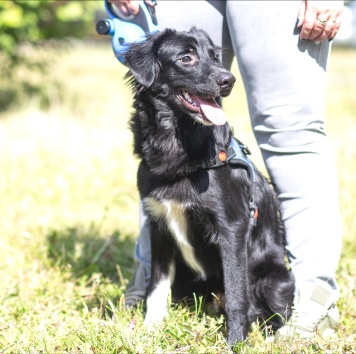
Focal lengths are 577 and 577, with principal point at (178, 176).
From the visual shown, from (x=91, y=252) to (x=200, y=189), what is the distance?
1.46 metres

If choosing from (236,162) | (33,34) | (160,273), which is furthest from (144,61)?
(33,34)

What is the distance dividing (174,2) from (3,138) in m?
3.95

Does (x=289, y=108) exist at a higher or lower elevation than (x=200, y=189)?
higher

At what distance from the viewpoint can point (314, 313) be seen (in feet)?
9.22

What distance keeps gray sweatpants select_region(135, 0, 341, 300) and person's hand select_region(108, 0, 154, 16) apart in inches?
4.6

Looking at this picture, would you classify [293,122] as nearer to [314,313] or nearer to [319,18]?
[319,18]

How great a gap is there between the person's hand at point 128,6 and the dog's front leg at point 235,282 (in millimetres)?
1315

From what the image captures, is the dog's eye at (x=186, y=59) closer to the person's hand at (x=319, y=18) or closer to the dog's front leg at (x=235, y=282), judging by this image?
the person's hand at (x=319, y=18)

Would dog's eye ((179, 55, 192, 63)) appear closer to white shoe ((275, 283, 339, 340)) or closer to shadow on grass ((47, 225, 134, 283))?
white shoe ((275, 283, 339, 340))

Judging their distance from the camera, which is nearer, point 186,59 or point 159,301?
point 186,59

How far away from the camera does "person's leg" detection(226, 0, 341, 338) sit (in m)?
2.76

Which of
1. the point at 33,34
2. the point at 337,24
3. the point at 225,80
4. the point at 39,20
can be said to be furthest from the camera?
the point at 39,20

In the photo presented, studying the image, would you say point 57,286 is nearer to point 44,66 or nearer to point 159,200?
point 159,200

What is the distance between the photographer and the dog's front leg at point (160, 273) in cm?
293
